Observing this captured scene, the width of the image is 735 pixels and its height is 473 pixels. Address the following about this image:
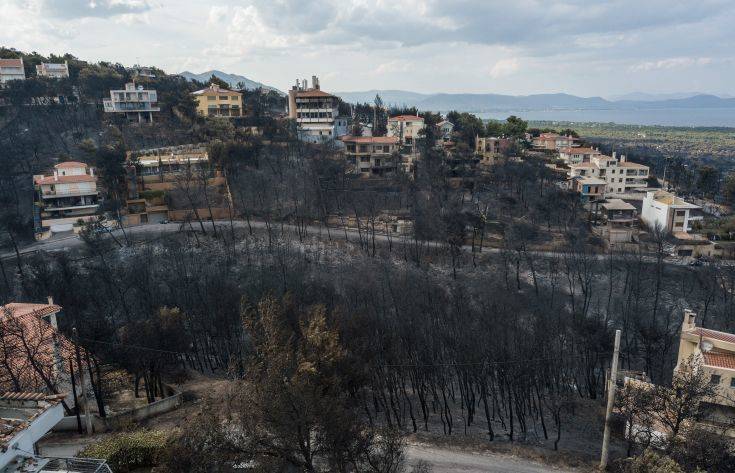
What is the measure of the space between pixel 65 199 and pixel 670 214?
52269mm

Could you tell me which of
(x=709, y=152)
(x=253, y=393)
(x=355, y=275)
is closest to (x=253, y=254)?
(x=355, y=275)

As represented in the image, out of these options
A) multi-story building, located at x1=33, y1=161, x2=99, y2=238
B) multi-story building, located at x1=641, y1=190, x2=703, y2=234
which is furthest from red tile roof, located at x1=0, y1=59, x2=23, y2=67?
multi-story building, located at x1=641, y1=190, x2=703, y2=234

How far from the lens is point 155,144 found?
55.9 meters

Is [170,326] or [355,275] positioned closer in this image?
[170,326]

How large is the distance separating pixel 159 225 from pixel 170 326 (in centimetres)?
2548

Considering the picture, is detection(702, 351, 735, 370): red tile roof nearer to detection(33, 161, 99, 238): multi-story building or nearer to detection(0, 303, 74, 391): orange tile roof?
detection(0, 303, 74, 391): orange tile roof

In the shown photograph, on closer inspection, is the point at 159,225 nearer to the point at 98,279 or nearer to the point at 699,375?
the point at 98,279

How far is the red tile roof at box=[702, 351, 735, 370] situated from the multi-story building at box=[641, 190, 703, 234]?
28039 millimetres

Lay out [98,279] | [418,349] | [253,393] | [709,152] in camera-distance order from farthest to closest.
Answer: [709,152], [98,279], [418,349], [253,393]

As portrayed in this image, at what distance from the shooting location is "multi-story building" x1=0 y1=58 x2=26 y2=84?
2581 inches

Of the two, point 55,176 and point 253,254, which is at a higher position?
point 55,176

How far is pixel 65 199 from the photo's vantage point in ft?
144

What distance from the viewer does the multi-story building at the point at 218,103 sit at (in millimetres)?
63719

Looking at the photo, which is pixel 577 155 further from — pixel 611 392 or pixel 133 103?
pixel 133 103
